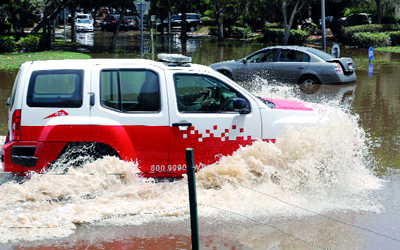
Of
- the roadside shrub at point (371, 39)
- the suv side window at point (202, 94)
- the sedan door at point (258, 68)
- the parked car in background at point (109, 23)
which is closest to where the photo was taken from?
the suv side window at point (202, 94)

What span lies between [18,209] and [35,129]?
3.37ft

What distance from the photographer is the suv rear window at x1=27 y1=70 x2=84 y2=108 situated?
646 centimetres

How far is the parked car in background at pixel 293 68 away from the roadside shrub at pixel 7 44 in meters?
15.8

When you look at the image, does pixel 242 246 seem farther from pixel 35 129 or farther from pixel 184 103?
pixel 35 129

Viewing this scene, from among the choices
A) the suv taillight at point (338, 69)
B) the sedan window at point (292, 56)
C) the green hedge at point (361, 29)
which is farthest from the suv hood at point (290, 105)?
the green hedge at point (361, 29)

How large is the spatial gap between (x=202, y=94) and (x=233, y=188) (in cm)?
137

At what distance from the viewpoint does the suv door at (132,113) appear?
6512 mm

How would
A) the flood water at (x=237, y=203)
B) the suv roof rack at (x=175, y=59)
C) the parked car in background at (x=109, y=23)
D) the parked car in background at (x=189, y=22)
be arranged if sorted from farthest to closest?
the parked car in background at (x=109, y=23), the parked car in background at (x=189, y=22), the suv roof rack at (x=175, y=59), the flood water at (x=237, y=203)

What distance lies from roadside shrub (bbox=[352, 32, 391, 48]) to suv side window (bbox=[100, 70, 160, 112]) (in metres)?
31.2

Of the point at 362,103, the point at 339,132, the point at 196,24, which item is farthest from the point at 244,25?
the point at 339,132

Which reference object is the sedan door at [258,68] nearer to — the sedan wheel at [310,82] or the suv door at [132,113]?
the sedan wheel at [310,82]

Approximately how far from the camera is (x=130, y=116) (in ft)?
21.5

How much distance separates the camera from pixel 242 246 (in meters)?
5.29

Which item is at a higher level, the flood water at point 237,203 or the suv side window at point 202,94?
the suv side window at point 202,94
